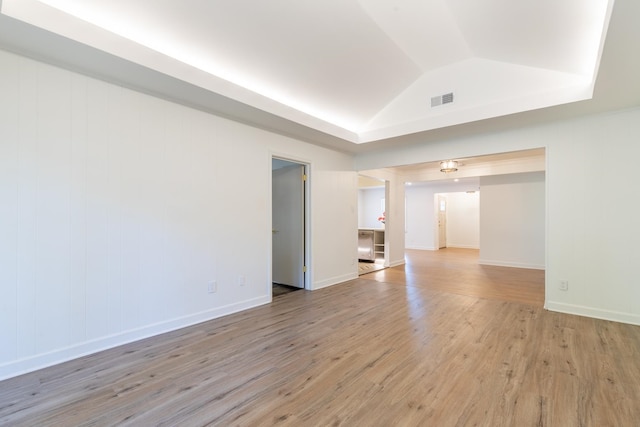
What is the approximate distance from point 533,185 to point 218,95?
7636 millimetres

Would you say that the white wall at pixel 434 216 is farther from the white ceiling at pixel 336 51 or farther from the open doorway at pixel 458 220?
the white ceiling at pixel 336 51

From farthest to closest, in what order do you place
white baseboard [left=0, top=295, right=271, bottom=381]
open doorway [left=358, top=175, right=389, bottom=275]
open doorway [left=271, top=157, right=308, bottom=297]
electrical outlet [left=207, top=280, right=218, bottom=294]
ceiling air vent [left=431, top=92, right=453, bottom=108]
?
open doorway [left=358, top=175, right=389, bottom=275] → open doorway [left=271, top=157, right=308, bottom=297] → ceiling air vent [left=431, top=92, right=453, bottom=108] → electrical outlet [left=207, top=280, right=218, bottom=294] → white baseboard [left=0, top=295, right=271, bottom=381]

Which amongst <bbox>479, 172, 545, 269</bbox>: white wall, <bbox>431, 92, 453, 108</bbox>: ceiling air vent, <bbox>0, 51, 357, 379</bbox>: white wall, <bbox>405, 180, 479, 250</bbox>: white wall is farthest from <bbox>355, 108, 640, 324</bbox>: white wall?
<bbox>405, 180, 479, 250</bbox>: white wall

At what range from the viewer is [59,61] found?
96.3 inches

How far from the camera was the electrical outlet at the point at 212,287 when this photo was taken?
3.51 m

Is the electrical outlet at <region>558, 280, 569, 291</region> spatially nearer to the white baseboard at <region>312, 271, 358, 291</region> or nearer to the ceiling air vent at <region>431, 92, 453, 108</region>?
the ceiling air vent at <region>431, 92, 453, 108</region>

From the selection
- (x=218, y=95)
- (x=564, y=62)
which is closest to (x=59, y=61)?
(x=218, y=95)

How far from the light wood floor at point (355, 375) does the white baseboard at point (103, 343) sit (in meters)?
0.09

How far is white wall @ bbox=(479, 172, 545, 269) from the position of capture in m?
A: 7.14

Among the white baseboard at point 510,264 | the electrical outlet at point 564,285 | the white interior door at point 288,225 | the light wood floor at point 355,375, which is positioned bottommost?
the white baseboard at point 510,264

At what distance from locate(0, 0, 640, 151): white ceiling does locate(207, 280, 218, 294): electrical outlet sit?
2.12m

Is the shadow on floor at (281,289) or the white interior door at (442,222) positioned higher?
the white interior door at (442,222)

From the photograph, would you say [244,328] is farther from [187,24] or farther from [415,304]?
[187,24]

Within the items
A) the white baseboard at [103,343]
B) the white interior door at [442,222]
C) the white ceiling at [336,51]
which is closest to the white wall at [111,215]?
the white baseboard at [103,343]
